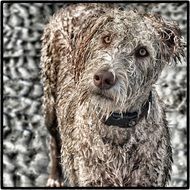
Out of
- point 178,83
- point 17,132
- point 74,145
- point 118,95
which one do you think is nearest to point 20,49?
point 17,132

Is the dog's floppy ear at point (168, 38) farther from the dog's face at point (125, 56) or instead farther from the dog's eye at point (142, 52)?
the dog's eye at point (142, 52)

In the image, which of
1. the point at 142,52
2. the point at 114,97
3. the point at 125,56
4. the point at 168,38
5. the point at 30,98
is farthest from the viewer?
the point at 30,98

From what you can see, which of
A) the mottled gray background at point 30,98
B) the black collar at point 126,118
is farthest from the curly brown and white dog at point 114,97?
the mottled gray background at point 30,98

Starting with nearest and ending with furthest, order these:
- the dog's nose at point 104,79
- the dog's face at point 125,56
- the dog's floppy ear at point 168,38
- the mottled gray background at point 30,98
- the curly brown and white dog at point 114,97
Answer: the dog's nose at point 104,79 < the dog's face at point 125,56 < the curly brown and white dog at point 114,97 < the dog's floppy ear at point 168,38 < the mottled gray background at point 30,98

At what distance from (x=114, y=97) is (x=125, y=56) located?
345 mm

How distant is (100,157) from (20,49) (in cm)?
354

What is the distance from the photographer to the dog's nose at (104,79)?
16.6 ft

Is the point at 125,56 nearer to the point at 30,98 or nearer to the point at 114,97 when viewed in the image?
the point at 114,97

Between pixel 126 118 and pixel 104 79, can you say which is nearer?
pixel 104 79

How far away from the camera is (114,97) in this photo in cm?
522

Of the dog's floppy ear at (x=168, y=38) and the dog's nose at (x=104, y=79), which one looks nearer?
the dog's nose at (x=104, y=79)

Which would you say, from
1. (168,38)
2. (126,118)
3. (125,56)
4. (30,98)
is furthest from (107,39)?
(30,98)

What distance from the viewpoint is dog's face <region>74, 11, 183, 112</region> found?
5215mm

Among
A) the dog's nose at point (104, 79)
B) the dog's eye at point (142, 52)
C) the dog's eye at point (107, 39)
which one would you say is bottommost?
the dog's nose at point (104, 79)
